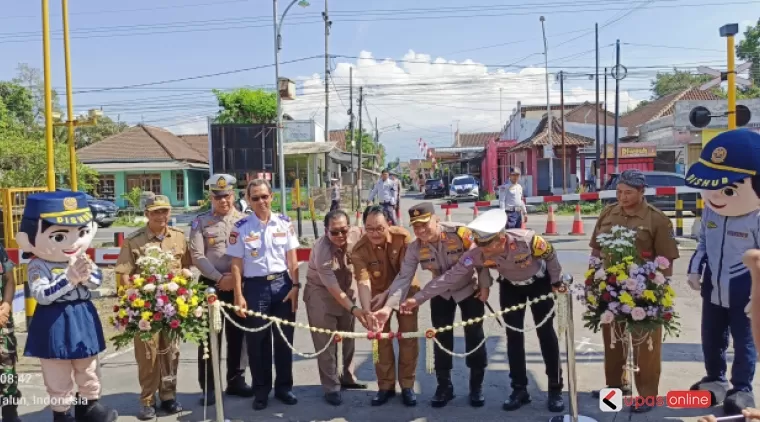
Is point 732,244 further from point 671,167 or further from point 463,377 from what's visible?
point 671,167

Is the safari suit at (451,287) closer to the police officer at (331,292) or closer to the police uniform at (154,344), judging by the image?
the police officer at (331,292)

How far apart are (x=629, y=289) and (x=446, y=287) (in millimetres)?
1329

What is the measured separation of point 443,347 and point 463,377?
0.91 m

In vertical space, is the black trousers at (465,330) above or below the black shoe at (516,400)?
above

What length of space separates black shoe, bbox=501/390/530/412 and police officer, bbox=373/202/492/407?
0.72 ft

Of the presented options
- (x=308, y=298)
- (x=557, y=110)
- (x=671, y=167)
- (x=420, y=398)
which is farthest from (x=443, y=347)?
(x=557, y=110)

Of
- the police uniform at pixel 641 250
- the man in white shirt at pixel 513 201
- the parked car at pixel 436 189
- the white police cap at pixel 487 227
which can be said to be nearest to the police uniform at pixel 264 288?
the white police cap at pixel 487 227

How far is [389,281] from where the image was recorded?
521 centimetres

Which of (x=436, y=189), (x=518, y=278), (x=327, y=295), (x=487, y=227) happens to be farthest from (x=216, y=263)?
(x=436, y=189)

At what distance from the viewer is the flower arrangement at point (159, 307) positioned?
4.59 metres

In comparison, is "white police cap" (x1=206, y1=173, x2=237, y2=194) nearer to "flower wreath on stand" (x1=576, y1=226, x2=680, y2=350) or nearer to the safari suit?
the safari suit

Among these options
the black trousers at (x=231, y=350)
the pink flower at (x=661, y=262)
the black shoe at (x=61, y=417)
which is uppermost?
the pink flower at (x=661, y=262)

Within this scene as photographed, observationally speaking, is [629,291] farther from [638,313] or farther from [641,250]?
[641,250]

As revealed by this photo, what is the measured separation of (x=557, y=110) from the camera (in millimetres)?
49969
